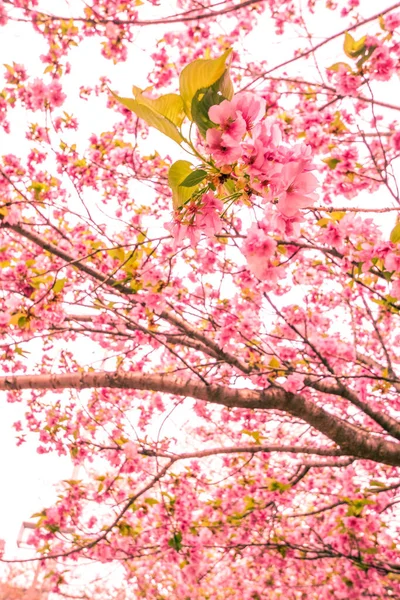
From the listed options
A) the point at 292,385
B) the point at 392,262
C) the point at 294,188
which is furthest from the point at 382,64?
the point at 294,188

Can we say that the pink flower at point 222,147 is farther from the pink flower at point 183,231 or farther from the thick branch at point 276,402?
the thick branch at point 276,402

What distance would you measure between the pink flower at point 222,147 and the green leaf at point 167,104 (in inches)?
3.8

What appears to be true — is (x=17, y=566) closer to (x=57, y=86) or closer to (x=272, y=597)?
(x=272, y=597)

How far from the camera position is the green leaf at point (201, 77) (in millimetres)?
804

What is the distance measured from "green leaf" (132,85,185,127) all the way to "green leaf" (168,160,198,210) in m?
0.09

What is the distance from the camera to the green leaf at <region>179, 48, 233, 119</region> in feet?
2.64

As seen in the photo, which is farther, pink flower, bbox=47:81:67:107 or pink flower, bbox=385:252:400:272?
pink flower, bbox=47:81:67:107

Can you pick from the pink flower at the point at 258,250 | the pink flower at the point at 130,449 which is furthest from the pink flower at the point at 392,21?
the pink flower at the point at 130,449

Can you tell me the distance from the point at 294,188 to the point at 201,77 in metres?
0.32

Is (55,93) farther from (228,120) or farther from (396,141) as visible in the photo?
(228,120)

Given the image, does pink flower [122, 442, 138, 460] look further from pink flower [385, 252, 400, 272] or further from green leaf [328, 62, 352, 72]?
green leaf [328, 62, 352, 72]

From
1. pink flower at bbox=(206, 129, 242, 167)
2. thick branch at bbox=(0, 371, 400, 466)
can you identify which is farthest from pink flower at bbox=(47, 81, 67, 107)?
pink flower at bbox=(206, 129, 242, 167)

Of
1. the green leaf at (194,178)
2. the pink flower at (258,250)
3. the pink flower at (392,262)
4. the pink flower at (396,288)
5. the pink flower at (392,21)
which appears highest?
the pink flower at (392,21)

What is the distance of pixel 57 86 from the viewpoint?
377 cm
